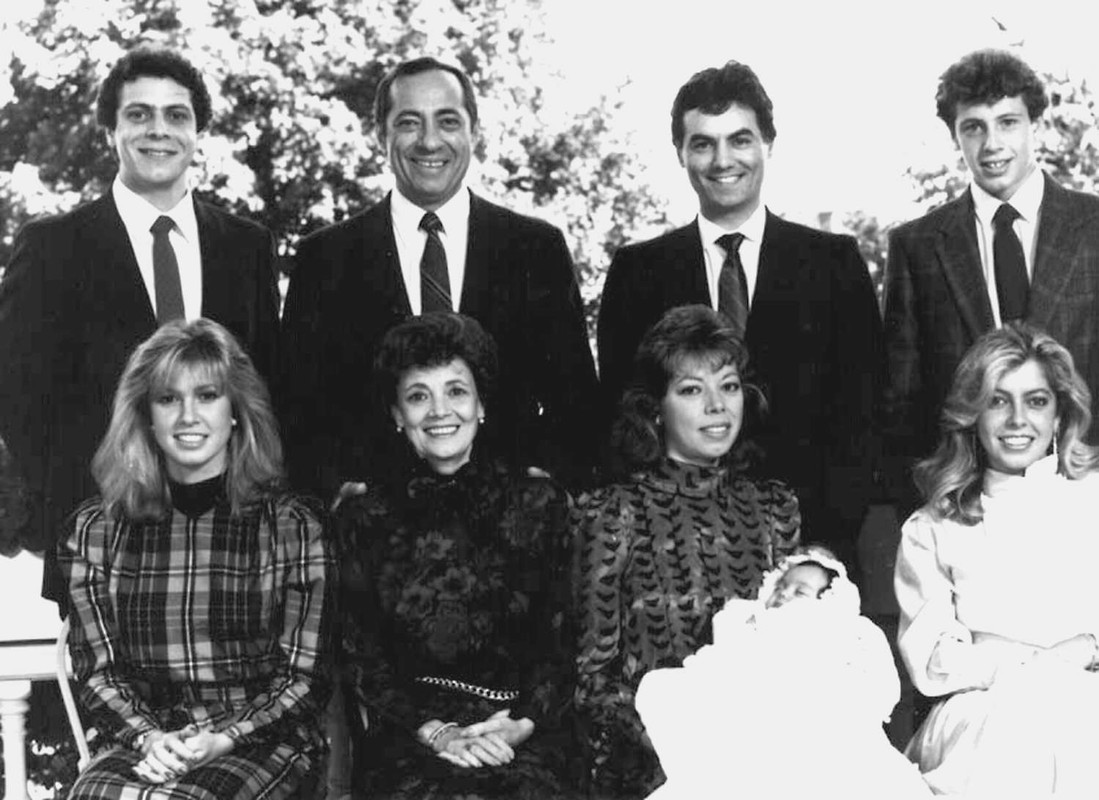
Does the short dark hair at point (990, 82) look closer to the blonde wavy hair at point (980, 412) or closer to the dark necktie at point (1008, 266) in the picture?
the dark necktie at point (1008, 266)

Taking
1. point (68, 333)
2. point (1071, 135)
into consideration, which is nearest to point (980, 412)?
point (68, 333)

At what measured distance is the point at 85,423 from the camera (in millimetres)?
4492

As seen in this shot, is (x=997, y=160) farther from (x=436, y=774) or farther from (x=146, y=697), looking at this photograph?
(x=146, y=697)

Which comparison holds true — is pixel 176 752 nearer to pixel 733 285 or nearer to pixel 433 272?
pixel 433 272

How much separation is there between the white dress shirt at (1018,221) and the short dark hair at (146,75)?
2.44 metres

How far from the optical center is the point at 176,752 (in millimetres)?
3637

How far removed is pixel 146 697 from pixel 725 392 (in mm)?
1725

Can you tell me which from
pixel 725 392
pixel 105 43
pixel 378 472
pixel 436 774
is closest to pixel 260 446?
pixel 378 472

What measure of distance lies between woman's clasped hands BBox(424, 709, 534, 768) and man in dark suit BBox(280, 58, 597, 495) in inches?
36.8

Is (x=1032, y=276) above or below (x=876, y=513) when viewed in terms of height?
above

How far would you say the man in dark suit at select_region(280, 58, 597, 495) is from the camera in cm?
453

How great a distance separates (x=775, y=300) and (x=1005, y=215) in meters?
0.81

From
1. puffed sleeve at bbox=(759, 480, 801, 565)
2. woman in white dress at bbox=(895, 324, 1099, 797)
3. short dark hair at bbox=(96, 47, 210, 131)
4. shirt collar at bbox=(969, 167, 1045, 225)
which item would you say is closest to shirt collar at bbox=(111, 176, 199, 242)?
short dark hair at bbox=(96, 47, 210, 131)

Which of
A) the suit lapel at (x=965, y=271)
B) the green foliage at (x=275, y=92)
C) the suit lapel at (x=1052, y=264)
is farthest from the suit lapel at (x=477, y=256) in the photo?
the green foliage at (x=275, y=92)
